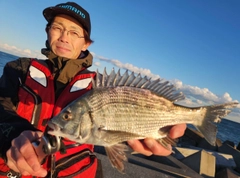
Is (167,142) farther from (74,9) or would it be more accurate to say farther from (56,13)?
(56,13)

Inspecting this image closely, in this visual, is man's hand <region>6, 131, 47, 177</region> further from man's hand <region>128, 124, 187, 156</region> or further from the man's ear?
the man's ear

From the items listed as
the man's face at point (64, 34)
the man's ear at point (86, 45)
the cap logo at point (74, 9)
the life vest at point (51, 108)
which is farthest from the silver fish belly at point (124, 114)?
the man's ear at point (86, 45)

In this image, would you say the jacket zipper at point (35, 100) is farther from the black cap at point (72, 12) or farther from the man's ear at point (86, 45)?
the man's ear at point (86, 45)

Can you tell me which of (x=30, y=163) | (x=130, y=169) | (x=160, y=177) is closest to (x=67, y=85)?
(x=30, y=163)

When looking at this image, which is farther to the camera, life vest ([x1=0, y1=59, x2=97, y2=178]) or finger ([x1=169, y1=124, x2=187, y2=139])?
life vest ([x1=0, y1=59, x2=97, y2=178])

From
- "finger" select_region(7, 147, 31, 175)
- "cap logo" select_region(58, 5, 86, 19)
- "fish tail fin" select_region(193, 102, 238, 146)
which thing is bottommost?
"finger" select_region(7, 147, 31, 175)

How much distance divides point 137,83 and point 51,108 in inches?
54.1

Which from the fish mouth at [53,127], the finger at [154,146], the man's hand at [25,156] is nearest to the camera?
the man's hand at [25,156]

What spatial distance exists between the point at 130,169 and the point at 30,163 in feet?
11.7

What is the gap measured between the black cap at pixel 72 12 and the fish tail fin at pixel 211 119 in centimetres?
235

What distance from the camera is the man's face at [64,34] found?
378cm

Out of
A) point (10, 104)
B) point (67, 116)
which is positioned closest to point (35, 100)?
point (10, 104)

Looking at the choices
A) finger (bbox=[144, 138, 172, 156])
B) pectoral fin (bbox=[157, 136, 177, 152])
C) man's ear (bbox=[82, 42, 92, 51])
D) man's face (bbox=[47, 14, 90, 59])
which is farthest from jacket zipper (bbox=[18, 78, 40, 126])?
pectoral fin (bbox=[157, 136, 177, 152])

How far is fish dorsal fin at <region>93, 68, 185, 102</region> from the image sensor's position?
2.79 m
